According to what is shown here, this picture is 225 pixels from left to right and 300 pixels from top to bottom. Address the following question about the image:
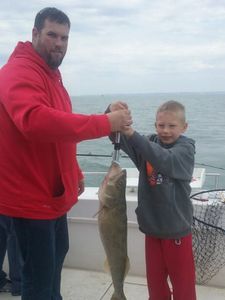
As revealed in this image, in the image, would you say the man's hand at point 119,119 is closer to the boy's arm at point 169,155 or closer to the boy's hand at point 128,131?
the boy's hand at point 128,131

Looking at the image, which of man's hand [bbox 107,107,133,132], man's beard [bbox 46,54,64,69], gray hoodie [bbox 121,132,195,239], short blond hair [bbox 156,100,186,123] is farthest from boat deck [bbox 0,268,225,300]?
man's beard [bbox 46,54,64,69]

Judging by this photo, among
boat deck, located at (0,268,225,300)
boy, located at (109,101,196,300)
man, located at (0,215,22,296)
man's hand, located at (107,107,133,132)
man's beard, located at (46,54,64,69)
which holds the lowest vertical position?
boat deck, located at (0,268,225,300)

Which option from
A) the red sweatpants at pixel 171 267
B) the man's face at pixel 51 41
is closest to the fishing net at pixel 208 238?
the red sweatpants at pixel 171 267

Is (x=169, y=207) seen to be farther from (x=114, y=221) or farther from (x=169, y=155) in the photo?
(x=114, y=221)

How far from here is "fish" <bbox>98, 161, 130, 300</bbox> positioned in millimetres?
2398

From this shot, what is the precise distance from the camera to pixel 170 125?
2.90m

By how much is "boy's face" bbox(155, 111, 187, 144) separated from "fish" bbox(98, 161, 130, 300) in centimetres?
59

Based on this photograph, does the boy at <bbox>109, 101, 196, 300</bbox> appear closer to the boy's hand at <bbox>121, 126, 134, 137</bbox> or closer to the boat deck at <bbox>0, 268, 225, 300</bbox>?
the boy's hand at <bbox>121, 126, 134, 137</bbox>

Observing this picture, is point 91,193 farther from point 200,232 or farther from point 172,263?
point 172,263

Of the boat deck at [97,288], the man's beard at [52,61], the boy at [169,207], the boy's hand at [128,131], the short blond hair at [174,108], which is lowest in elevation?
the boat deck at [97,288]

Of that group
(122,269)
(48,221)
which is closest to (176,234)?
(122,269)

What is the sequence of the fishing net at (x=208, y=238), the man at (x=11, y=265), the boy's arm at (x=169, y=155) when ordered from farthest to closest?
the fishing net at (x=208, y=238), the man at (x=11, y=265), the boy's arm at (x=169, y=155)

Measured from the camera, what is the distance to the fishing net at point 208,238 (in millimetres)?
3725

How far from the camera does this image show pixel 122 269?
263 centimetres
